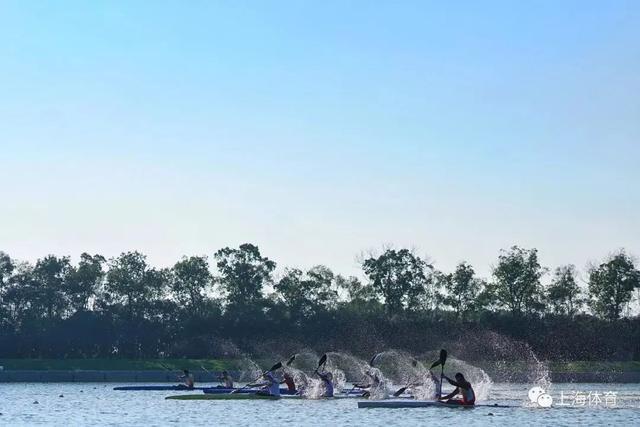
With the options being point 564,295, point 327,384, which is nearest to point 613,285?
point 564,295

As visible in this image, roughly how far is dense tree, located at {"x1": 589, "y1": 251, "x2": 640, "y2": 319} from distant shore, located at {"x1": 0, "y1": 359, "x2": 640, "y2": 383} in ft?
49.1

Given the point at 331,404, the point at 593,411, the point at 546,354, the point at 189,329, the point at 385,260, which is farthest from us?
the point at 385,260

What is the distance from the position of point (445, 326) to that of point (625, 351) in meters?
18.4

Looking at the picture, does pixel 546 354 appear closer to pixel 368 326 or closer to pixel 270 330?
pixel 368 326

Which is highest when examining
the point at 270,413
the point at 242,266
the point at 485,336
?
the point at 242,266

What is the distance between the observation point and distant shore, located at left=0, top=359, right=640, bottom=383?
10362 cm

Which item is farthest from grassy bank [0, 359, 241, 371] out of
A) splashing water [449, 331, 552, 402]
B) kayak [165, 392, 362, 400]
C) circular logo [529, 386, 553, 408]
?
circular logo [529, 386, 553, 408]

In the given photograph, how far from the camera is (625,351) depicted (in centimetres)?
12112

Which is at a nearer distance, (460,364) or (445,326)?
(460,364)

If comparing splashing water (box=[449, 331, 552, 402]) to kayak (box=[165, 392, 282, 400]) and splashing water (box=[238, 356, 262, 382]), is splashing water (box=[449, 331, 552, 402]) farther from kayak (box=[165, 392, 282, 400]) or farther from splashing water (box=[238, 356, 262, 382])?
kayak (box=[165, 392, 282, 400])

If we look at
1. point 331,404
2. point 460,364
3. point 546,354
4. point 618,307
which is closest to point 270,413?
point 331,404

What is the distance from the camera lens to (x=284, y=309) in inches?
5276

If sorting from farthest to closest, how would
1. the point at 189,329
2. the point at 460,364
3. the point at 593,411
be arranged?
the point at 189,329 → the point at 460,364 → the point at 593,411

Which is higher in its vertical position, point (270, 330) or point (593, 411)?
point (270, 330)
